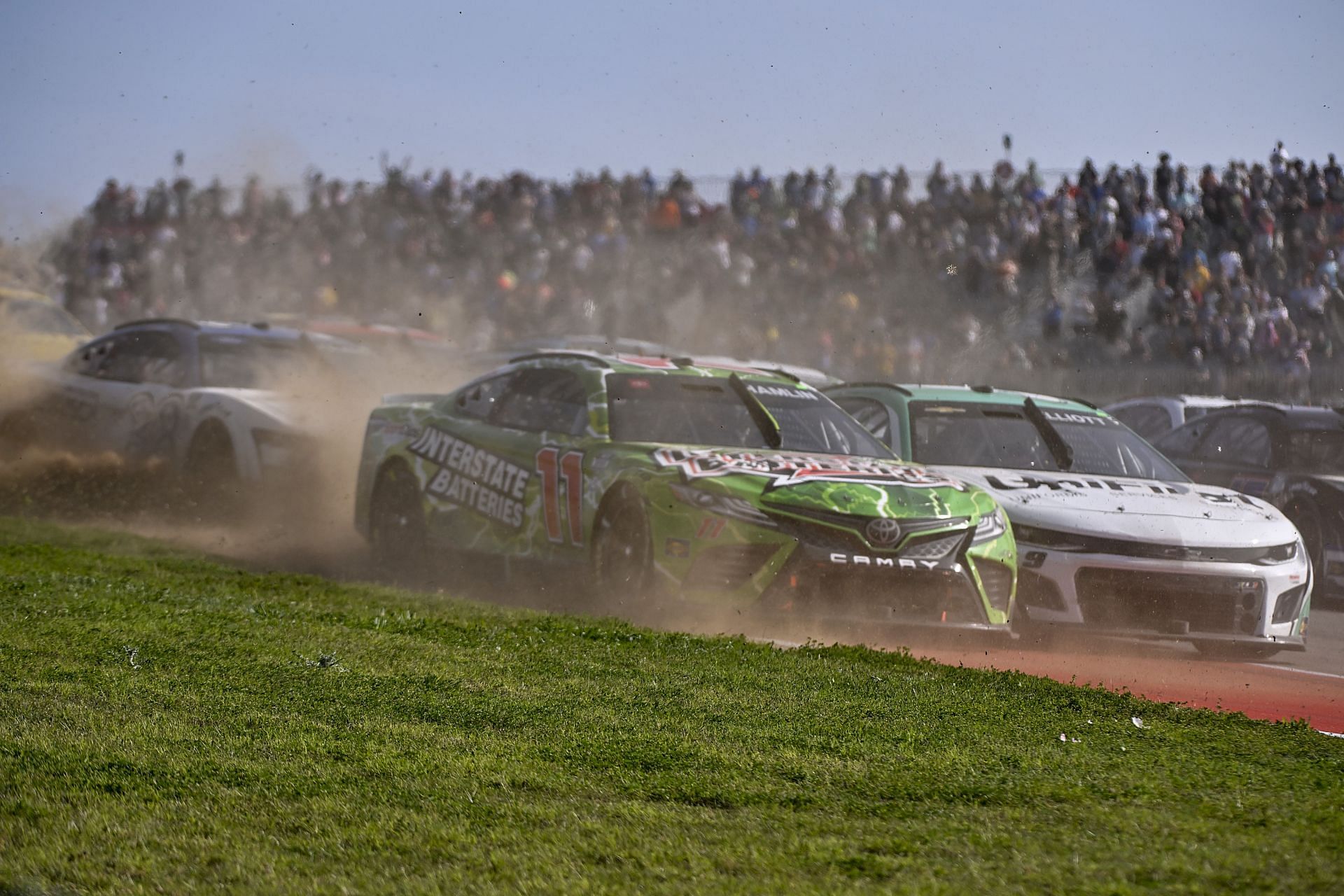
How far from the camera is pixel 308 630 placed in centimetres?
698

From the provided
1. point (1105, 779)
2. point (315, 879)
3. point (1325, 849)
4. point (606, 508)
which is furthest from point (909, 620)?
point (315, 879)

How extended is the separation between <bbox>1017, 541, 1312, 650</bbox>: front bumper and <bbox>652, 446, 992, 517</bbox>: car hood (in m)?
0.57

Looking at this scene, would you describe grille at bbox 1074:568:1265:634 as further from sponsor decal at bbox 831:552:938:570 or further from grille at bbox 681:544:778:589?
grille at bbox 681:544:778:589

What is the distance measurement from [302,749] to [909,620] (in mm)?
3658

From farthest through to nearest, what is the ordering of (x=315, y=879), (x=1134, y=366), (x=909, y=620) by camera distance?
(x=1134, y=366), (x=909, y=620), (x=315, y=879)

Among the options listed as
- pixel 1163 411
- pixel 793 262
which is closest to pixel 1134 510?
pixel 1163 411

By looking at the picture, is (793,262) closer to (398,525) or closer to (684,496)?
(398,525)

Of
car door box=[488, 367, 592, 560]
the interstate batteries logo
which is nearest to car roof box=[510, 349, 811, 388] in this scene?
car door box=[488, 367, 592, 560]

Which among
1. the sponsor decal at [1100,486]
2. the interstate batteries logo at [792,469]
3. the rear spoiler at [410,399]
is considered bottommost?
the sponsor decal at [1100,486]

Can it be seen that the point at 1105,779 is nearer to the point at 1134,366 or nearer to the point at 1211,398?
the point at 1211,398

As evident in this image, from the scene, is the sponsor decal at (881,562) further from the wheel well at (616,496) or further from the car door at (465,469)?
the car door at (465,469)

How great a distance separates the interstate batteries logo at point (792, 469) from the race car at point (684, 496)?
0.02m

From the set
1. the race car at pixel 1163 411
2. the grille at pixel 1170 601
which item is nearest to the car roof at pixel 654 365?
the grille at pixel 1170 601

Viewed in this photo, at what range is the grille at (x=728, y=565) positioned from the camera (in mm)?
7504
